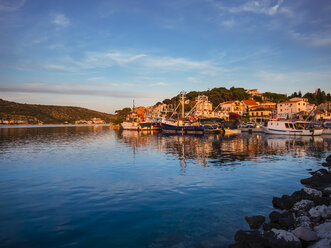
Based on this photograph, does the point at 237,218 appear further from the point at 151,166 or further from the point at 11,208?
the point at 151,166

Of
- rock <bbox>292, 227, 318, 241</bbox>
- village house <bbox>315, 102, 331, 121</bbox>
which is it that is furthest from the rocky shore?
village house <bbox>315, 102, 331, 121</bbox>

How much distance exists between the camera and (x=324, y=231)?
853 centimetres

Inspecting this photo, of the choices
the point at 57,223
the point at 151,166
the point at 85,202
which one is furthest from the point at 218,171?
the point at 57,223

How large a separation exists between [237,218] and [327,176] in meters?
10.7

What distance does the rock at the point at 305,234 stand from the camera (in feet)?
27.1

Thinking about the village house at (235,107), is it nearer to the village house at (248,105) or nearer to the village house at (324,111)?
the village house at (248,105)

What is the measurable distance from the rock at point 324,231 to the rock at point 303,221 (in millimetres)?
355

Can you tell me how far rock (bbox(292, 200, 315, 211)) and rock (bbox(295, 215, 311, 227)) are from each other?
55.6 inches

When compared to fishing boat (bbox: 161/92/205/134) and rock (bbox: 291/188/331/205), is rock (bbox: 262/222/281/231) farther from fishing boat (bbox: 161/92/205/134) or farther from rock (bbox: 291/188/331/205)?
fishing boat (bbox: 161/92/205/134)

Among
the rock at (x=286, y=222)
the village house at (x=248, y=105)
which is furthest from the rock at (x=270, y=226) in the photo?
the village house at (x=248, y=105)

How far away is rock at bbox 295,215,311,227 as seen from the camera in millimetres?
9332

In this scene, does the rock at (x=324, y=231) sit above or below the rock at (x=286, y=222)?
above

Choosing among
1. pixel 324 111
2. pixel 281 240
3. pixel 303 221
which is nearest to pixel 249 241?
pixel 281 240

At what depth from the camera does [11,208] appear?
41.6 ft
